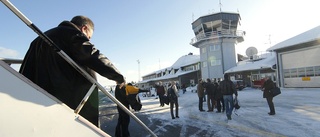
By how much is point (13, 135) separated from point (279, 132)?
6823mm

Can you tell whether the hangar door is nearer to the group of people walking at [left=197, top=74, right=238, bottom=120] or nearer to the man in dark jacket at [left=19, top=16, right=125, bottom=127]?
the group of people walking at [left=197, top=74, right=238, bottom=120]

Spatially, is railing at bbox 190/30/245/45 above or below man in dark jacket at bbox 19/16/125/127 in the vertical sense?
above

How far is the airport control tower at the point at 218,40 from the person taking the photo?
119ft

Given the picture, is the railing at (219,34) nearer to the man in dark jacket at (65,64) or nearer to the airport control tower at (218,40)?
the airport control tower at (218,40)

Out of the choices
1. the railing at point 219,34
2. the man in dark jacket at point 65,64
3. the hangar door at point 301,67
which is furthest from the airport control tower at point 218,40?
the man in dark jacket at point 65,64

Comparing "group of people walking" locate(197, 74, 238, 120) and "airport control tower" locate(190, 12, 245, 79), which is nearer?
"group of people walking" locate(197, 74, 238, 120)

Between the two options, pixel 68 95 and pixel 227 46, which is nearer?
pixel 68 95

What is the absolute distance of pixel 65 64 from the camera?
1674 mm

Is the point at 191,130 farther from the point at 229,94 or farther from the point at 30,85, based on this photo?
the point at 30,85

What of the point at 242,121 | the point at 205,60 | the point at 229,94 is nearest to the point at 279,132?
the point at 242,121

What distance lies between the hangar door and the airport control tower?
37.3ft

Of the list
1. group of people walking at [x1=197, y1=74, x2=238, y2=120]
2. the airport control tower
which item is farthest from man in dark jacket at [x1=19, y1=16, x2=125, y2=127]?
the airport control tower

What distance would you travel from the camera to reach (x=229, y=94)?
862cm

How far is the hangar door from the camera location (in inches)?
857
